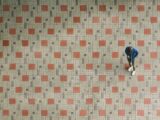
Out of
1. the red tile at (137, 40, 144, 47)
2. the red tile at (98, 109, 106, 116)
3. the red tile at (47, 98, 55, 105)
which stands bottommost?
the red tile at (98, 109, 106, 116)

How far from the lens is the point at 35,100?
2.52 m

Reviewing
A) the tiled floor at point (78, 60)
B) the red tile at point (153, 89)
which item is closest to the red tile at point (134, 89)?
the tiled floor at point (78, 60)

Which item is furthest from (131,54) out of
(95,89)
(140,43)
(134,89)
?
(95,89)

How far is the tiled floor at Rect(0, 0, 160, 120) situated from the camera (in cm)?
252

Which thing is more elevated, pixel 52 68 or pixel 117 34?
pixel 117 34

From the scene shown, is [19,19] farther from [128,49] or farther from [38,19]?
[128,49]

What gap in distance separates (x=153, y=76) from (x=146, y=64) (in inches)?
4.3

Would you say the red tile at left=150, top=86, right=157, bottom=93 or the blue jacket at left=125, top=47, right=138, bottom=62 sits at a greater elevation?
the blue jacket at left=125, top=47, right=138, bottom=62

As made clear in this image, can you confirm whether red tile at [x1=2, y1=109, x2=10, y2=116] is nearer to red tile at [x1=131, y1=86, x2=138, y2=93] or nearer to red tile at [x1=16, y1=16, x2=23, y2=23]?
red tile at [x1=16, y1=16, x2=23, y2=23]

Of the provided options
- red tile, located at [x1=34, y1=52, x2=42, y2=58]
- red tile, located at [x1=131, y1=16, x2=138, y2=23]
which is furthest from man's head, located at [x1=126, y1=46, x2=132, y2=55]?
red tile, located at [x1=34, y1=52, x2=42, y2=58]

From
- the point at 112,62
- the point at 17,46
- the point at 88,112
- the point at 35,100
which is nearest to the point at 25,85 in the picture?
the point at 35,100

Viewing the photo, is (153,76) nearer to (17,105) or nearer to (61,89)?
(61,89)

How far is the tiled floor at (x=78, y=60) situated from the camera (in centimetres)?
252

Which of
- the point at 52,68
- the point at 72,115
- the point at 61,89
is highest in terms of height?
the point at 52,68
